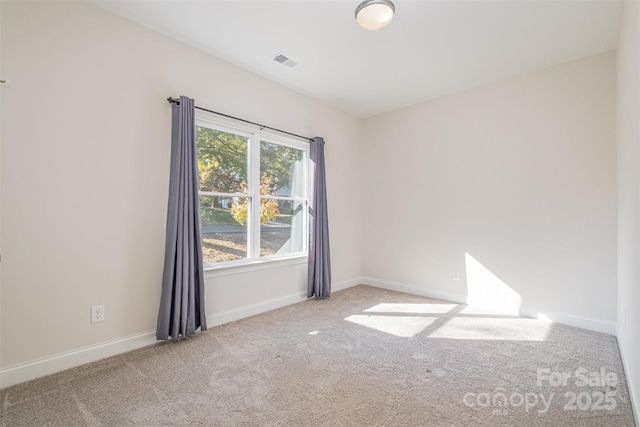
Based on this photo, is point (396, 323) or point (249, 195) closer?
point (396, 323)

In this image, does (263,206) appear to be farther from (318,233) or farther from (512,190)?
(512,190)

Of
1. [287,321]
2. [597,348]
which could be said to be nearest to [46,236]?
[287,321]

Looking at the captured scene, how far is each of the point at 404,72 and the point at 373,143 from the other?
1507mm

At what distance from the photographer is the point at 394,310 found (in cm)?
350

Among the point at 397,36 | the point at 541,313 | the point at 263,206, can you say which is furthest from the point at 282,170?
the point at 541,313

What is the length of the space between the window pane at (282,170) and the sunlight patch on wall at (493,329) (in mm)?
2328

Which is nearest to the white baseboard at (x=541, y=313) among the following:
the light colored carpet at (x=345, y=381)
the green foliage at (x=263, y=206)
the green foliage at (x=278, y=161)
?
the light colored carpet at (x=345, y=381)

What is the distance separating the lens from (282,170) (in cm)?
376

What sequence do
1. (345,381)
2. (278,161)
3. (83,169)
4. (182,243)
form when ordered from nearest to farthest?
(345,381) < (83,169) < (182,243) < (278,161)

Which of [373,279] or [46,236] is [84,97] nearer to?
[46,236]

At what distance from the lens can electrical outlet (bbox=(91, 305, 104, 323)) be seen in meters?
2.27

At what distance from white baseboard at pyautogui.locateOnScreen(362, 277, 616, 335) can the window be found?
5.43 ft

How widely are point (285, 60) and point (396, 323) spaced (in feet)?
9.86

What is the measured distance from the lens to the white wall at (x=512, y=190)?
290 centimetres
